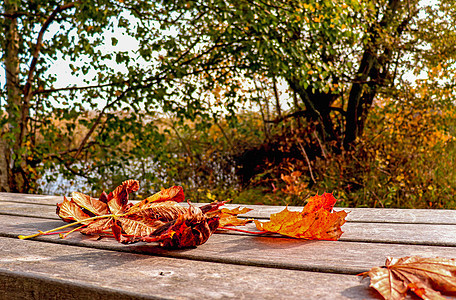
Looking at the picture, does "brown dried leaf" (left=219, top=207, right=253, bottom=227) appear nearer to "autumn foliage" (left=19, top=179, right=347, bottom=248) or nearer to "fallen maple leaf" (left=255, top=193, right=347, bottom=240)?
"autumn foliage" (left=19, top=179, right=347, bottom=248)

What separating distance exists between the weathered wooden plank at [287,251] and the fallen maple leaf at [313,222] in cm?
2

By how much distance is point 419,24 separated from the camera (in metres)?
4.73

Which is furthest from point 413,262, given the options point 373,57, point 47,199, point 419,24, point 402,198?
point 419,24

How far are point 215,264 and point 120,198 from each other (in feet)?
1.44

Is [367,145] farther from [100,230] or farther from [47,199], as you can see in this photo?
[100,230]

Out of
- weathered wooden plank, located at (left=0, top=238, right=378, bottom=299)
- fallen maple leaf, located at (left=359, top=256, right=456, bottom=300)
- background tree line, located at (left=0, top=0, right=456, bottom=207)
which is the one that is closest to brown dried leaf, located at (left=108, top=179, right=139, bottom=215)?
weathered wooden plank, located at (left=0, top=238, right=378, bottom=299)

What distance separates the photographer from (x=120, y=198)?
1064 millimetres

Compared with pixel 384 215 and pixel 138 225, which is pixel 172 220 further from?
pixel 384 215

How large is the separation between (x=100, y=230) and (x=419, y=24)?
495 centimetres

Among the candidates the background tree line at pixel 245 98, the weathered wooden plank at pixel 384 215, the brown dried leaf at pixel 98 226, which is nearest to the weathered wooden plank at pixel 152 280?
the brown dried leaf at pixel 98 226

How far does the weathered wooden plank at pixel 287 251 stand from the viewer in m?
0.72

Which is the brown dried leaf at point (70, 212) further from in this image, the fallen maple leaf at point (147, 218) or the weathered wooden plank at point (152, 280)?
the weathered wooden plank at point (152, 280)

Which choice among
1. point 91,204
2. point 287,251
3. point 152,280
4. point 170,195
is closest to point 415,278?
point 287,251

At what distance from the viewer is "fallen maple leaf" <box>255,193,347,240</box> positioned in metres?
0.88
